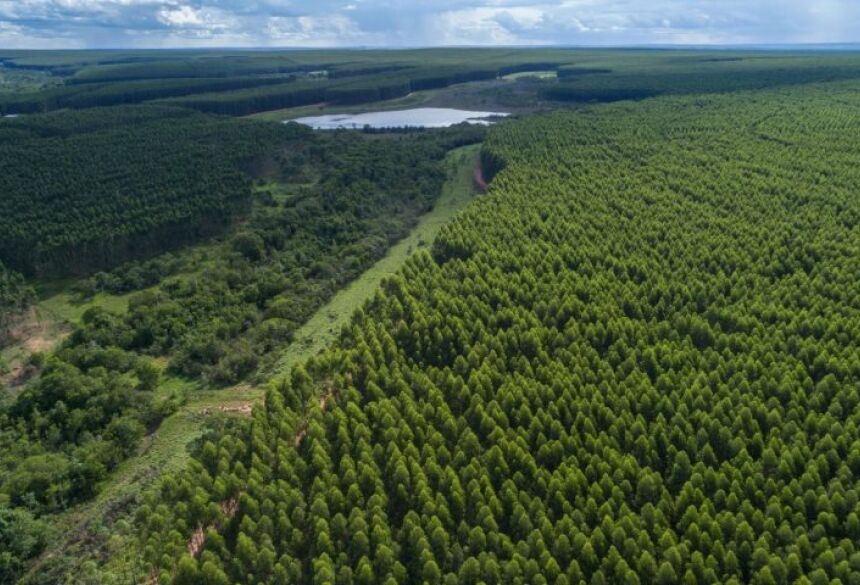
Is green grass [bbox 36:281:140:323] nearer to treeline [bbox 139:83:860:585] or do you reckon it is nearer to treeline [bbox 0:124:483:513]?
treeline [bbox 0:124:483:513]

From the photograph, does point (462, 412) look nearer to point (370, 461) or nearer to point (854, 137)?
point (370, 461)

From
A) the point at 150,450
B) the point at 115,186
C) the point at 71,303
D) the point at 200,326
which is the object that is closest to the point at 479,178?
the point at 115,186

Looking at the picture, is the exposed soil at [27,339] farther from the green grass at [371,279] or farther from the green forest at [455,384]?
the green grass at [371,279]

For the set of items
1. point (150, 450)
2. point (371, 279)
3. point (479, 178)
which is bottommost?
point (150, 450)

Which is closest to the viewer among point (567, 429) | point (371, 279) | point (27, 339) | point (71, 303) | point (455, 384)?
point (567, 429)

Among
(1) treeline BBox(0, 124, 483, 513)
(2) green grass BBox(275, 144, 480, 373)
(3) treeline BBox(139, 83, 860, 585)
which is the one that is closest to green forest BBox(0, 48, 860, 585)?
(3) treeline BBox(139, 83, 860, 585)

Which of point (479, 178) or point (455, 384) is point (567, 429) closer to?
point (455, 384)

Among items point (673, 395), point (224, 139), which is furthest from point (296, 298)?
point (224, 139)
